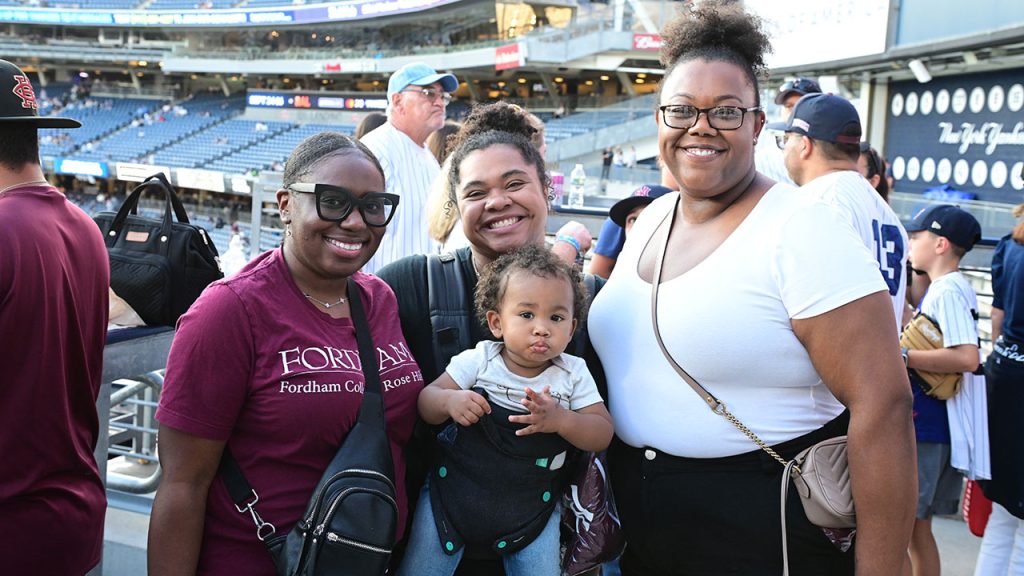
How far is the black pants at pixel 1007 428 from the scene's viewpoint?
3580 millimetres

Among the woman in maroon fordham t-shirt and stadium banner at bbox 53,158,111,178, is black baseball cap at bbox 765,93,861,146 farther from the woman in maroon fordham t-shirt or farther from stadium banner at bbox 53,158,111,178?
stadium banner at bbox 53,158,111,178

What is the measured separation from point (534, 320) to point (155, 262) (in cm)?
133

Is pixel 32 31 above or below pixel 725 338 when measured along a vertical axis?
above

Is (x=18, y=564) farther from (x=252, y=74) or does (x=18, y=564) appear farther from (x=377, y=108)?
(x=252, y=74)

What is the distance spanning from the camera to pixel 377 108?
3722 centimetres

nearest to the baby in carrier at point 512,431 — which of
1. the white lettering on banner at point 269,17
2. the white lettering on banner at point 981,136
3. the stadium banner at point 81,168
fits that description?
the white lettering on banner at point 981,136

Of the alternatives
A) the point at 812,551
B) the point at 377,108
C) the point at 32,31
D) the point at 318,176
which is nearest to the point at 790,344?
the point at 812,551

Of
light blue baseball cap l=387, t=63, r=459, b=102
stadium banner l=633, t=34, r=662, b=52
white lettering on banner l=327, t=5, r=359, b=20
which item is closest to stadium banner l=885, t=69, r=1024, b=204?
light blue baseball cap l=387, t=63, r=459, b=102

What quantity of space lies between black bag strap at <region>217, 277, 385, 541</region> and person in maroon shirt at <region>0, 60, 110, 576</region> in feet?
1.97

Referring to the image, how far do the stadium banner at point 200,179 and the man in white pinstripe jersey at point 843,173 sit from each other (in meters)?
31.9

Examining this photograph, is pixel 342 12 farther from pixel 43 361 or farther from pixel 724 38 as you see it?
pixel 724 38

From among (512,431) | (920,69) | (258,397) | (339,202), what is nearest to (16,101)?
(339,202)

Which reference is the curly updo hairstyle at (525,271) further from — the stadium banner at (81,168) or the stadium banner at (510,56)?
the stadium banner at (81,168)

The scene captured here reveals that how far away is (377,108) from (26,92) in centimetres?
3615
